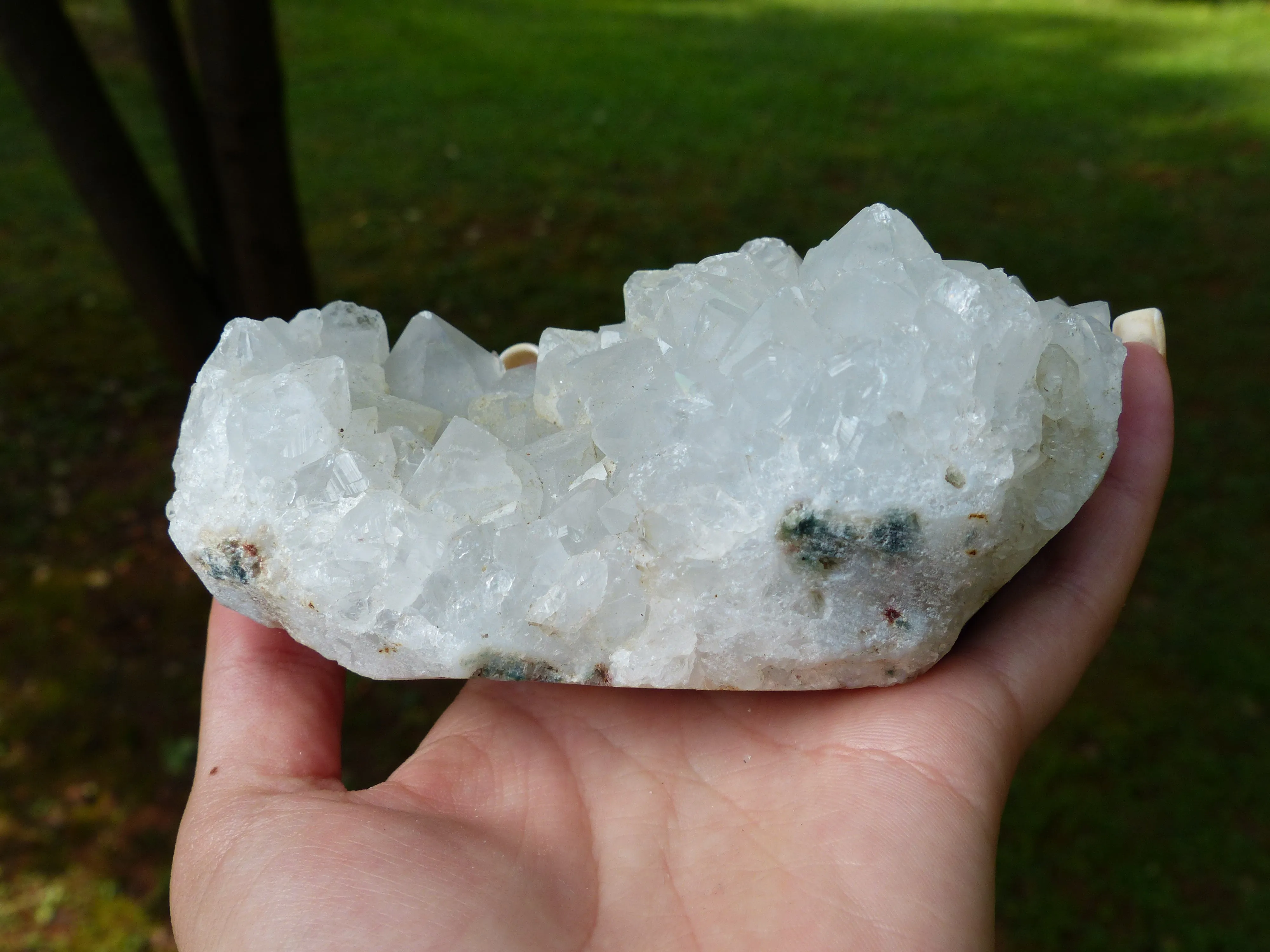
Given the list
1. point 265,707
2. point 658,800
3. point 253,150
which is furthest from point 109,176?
point 658,800

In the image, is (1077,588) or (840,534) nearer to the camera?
(840,534)

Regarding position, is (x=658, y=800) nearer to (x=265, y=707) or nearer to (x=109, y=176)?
(x=265, y=707)

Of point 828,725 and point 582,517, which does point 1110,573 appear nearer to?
point 828,725

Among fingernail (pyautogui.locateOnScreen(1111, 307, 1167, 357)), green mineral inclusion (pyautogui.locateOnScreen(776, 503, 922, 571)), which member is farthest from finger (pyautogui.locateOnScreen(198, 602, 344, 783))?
fingernail (pyautogui.locateOnScreen(1111, 307, 1167, 357))

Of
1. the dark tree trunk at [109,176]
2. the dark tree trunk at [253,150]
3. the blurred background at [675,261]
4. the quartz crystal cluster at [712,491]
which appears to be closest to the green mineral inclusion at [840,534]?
the quartz crystal cluster at [712,491]

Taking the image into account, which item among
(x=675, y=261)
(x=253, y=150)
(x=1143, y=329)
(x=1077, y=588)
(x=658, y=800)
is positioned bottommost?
(x=675, y=261)

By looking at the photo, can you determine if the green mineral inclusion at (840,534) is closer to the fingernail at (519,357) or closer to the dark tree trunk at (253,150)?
the fingernail at (519,357)

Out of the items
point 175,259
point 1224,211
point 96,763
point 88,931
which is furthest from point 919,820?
point 1224,211
